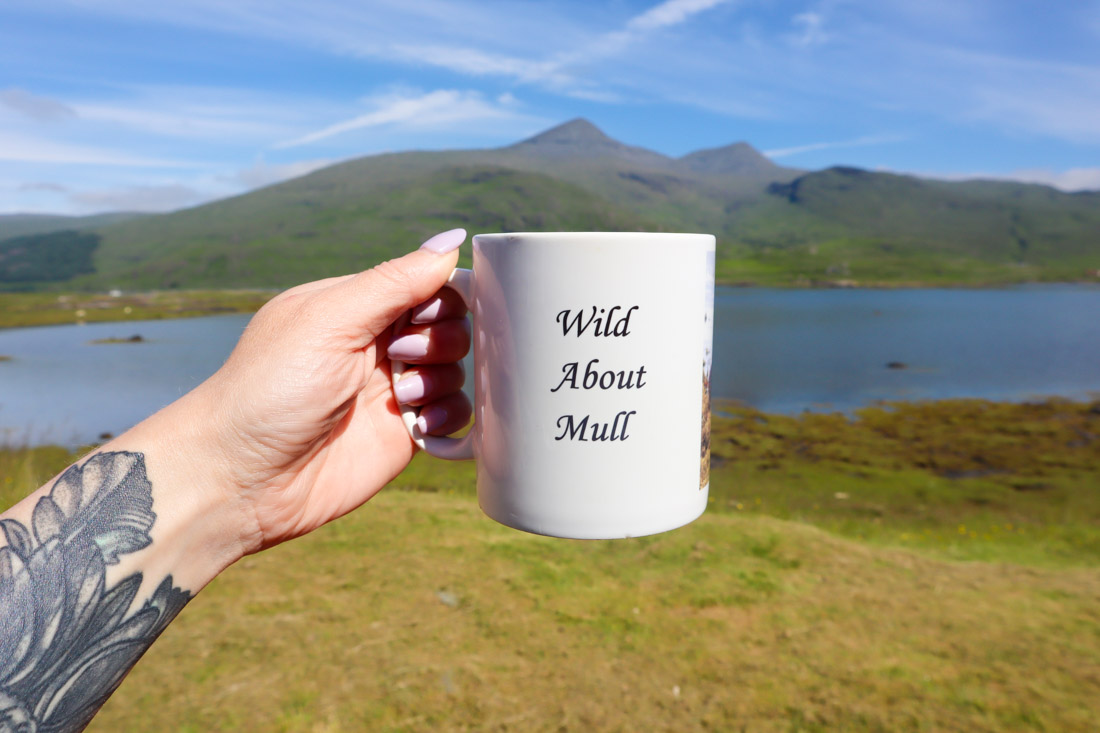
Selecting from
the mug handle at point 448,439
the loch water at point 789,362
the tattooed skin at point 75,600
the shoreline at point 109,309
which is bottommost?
the loch water at point 789,362

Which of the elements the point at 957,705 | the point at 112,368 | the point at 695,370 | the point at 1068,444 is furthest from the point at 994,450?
the point at 112,368

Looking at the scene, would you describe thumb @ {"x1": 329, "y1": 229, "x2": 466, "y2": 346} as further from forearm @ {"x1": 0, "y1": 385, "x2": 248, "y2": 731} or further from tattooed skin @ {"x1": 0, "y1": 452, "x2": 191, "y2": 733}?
tattooed skin @ {"x1": 0, "y1": 452, "x2": 191, "y2": 733}

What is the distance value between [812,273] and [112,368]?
121 m

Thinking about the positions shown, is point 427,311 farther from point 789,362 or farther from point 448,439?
point 789,362

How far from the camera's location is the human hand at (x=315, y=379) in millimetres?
1880

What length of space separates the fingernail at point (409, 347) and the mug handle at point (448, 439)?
0.05 meters

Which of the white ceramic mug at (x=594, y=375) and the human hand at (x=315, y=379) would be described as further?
the human hand at (x=315, y=379)

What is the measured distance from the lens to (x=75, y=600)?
1.60 meters

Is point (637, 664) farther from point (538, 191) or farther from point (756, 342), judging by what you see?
point (538, 191)

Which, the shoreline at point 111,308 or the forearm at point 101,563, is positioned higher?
the forearm at point 101,563

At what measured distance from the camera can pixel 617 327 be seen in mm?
1567

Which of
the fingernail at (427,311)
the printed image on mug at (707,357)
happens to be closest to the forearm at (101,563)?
the fingernail at (427,311)

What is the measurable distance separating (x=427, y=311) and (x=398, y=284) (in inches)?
5.8

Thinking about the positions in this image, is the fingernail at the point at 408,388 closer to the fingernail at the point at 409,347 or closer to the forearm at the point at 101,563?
the fingernail at the point at 409,347
